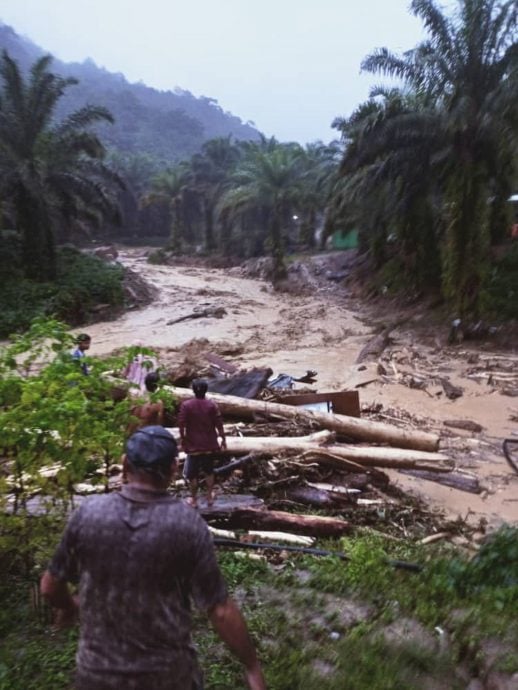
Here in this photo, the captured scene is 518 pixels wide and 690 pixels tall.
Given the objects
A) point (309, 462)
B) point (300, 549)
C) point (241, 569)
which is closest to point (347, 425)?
point (309, 462)

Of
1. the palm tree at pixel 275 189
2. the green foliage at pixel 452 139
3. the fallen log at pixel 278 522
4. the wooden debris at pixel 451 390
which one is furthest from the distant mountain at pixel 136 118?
the fallen log at pixel 278 522

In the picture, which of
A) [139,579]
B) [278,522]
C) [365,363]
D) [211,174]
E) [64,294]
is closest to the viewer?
[139,579]

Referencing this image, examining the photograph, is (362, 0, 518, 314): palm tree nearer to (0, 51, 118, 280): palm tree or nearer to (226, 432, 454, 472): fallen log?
(226, 432, 454, 472): fallen log

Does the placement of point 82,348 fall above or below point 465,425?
above

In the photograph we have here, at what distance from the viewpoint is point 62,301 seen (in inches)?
842

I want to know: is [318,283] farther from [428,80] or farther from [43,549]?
[43,549]

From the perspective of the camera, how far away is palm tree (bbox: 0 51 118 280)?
20.7m

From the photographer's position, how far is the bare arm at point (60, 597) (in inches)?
84.4

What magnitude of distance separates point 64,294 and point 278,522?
19010 millimetres

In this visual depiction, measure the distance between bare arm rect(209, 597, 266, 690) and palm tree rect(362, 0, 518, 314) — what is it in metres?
15.5

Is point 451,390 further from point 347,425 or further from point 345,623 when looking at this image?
point 345,623

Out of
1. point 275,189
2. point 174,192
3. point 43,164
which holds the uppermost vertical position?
point 174,192

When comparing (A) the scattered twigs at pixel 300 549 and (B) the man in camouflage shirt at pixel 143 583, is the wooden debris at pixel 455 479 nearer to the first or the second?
(A) the scattered twigs at pixel 300 549

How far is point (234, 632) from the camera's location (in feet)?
6.53
